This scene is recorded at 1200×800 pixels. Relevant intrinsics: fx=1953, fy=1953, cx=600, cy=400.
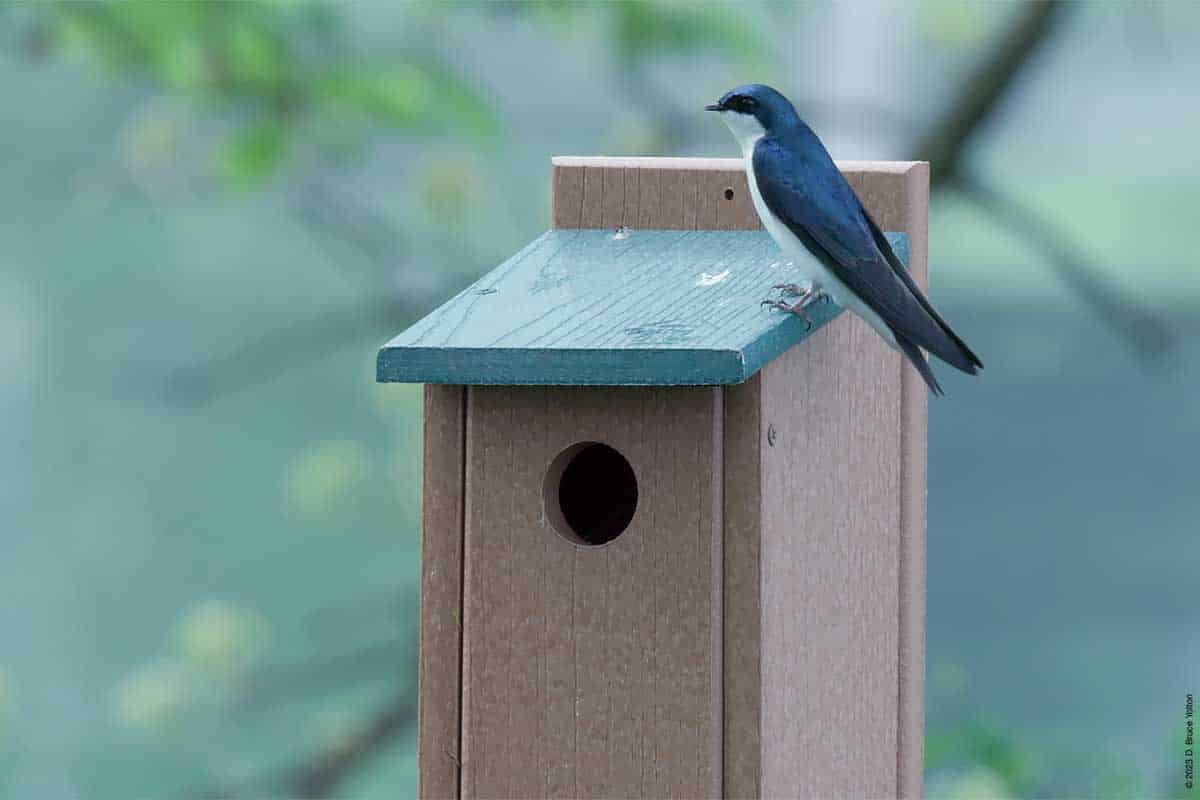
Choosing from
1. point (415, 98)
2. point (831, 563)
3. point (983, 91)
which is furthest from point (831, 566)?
point (983, 91)

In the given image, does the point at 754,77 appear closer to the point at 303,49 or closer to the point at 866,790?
the point at 303,49

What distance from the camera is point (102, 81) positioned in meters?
4.98

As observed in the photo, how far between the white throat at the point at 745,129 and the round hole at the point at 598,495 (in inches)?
15.3

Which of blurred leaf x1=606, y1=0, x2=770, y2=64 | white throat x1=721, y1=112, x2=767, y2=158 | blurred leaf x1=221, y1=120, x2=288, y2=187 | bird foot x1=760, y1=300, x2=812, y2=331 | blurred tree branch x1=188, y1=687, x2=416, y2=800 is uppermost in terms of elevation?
blurred leaf x1=606, y1=0, x2=770, y2=64

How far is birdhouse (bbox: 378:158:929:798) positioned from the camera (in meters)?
1.95

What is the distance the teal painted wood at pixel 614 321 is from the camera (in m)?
1.86

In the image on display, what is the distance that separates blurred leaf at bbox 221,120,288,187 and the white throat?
239 centimetres

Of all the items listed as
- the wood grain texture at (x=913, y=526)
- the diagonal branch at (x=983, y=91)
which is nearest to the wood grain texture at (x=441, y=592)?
the wood grain texture at (x=913, y=526)

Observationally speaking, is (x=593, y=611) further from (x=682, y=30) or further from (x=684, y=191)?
(x=682, y=30)

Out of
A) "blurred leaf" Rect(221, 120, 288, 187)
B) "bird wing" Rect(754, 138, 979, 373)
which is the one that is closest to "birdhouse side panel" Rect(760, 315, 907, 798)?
"bird wing" Rect(754, 138, 979, 373)

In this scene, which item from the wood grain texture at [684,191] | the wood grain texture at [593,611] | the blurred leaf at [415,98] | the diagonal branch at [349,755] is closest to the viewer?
the wood grain texture at [593,611]

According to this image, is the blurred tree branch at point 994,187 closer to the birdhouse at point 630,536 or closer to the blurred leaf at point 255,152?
the blurred leaf at point 255,152

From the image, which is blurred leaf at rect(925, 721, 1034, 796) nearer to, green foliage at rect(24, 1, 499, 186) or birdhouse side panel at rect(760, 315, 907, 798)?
green foliage at rect(24, 1, 499, 186)

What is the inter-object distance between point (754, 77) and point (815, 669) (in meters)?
2.52
